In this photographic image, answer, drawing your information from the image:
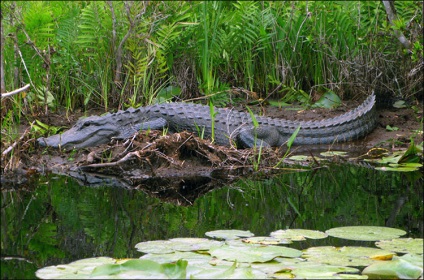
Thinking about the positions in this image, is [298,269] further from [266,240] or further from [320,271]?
[266,240]

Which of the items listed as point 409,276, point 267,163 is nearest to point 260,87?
point 267,163

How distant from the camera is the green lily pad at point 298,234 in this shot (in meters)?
4.11

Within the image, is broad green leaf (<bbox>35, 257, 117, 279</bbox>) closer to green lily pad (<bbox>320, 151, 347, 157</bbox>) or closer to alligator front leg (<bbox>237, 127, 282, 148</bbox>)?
alligator front leg (<bbox>237, 127, 282, 148</bbox>)

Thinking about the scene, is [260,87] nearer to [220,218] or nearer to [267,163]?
[267,163]

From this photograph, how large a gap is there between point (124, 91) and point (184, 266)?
4969mm

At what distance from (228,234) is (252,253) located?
0.45m

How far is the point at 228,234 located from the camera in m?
4.16

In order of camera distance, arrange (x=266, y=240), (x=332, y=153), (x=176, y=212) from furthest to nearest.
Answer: (x=332, y=153) → (x=176, y=212) → (x=266, y=240)

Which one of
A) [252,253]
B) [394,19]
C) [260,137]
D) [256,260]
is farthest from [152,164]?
[394,19]

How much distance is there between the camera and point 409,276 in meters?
3.39

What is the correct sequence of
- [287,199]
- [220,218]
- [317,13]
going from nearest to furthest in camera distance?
[220,218]
[287,199]
[317,13]

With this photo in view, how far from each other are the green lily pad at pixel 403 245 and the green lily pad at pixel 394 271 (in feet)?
1.09

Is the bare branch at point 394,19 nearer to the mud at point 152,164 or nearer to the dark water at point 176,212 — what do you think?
the mud at point 152,164

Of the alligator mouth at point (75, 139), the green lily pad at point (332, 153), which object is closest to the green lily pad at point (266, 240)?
the green lily pad at point (332, 153)
